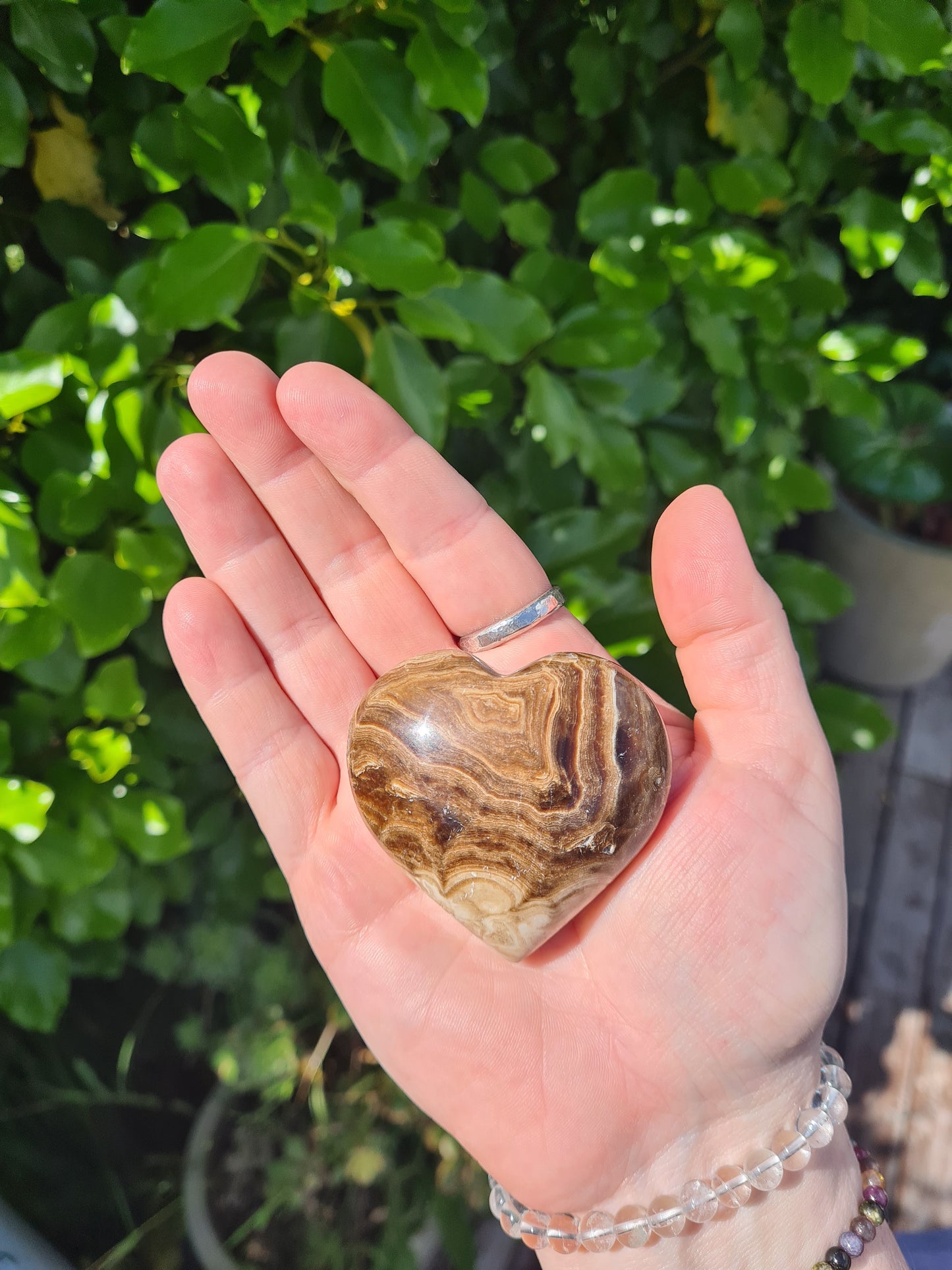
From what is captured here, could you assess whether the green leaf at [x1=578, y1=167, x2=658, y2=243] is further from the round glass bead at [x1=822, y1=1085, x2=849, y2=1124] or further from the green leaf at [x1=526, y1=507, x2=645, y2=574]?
the round glass bead at [x1=822, y1=1085, x2=849, y2=1124]

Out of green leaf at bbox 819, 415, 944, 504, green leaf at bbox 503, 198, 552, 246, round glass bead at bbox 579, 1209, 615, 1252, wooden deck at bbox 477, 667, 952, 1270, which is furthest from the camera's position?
green leaf at bbox 819, 415, 944, 504

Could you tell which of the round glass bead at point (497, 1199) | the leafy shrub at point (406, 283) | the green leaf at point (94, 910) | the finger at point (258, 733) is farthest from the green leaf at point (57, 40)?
the round glass bead at point (497, 1199)

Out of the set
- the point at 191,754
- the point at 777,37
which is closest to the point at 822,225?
the point at 777,37

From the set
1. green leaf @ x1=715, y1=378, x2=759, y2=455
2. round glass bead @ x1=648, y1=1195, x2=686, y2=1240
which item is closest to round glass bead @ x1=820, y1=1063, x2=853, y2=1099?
round glass bead @ x1=648, y1=1195, x2=686, y2=1240

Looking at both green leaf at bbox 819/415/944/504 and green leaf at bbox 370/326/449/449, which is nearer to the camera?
green leaf at bbox 370/326/449/449

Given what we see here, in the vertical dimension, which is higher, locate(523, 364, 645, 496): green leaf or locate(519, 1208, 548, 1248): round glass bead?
locate(523, 364, 645, 496): green leaf

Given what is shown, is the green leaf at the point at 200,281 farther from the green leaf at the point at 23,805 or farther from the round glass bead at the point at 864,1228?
the round glass bead at the point at 864,1228
